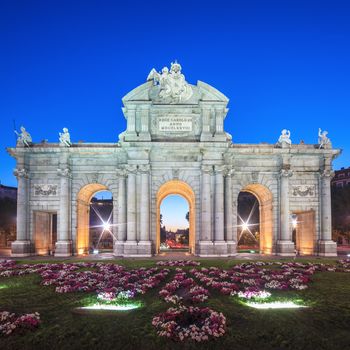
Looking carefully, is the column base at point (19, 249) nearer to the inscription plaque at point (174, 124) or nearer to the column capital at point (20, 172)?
the column capital at point (20, 172)

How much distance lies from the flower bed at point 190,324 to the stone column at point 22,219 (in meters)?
27.2

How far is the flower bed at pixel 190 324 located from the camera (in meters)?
12.0

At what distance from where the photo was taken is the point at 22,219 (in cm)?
3722

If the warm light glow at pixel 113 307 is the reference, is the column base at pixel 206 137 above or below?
above

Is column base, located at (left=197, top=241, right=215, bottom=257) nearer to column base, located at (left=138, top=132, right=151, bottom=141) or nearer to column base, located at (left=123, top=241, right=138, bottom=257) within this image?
column base, located at (left=123, top=241, right=138, bottom=257)

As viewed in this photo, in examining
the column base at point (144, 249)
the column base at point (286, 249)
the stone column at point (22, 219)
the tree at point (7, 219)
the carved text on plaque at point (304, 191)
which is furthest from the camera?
the tree at point (7, 219)

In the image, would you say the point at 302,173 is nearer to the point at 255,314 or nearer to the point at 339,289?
the point at 339,289

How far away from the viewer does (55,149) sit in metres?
37.1

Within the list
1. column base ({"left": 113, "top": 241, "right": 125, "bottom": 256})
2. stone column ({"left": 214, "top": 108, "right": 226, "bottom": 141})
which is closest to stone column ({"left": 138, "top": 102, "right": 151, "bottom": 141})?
stone column ({"left": 214, "top": 108, "right": 226, "bottom": 141})

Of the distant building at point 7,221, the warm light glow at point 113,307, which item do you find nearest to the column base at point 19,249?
the warm light glow at point 113,307

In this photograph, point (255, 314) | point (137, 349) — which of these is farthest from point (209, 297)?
point (137, 349)

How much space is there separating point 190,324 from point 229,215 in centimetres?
2367

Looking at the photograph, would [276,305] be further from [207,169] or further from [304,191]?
[304,191]

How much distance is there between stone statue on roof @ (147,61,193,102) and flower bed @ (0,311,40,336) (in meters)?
26.8
